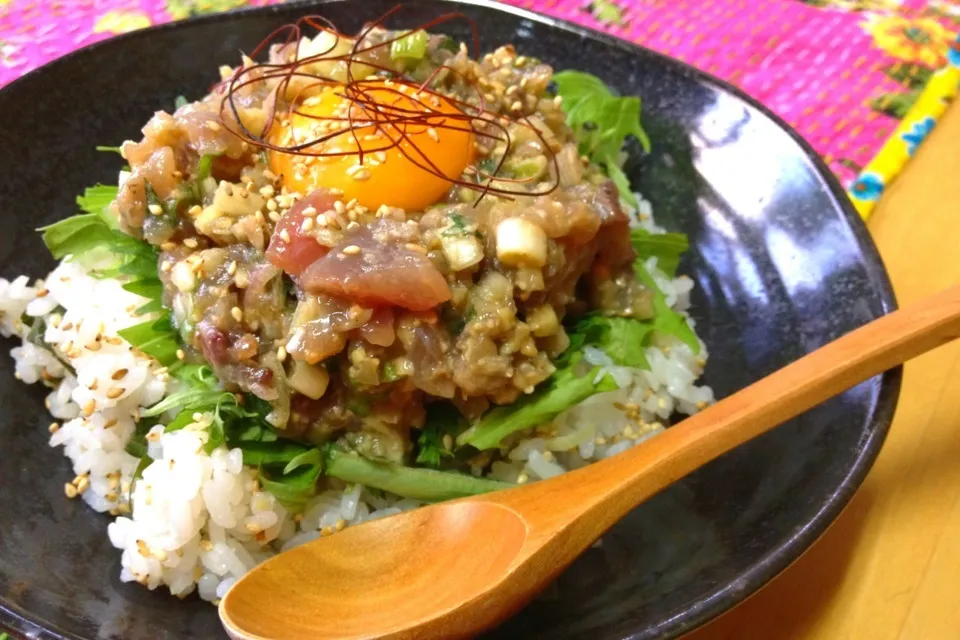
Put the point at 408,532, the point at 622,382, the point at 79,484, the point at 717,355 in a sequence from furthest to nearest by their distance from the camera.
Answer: the point at 717,355 → the point at 622,382 → the point at 79,484 → the point at 408,532

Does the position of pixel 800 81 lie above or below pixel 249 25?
below

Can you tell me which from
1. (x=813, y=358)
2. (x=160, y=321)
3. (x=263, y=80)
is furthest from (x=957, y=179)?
(x=160, y=321)

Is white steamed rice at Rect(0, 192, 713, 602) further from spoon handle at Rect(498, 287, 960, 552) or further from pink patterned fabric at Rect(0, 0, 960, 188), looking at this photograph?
pink patterned fabric at Rect(0, 0, 960, 188)

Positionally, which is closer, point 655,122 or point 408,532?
point 408,532

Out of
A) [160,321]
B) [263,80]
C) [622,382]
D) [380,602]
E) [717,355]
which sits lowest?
[717,355]

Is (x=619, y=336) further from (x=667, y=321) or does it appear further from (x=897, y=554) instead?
(x=897, y=554)

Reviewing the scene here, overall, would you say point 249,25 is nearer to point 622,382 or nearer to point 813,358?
point 622,382

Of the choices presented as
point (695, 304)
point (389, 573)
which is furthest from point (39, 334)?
point (695, 304)
